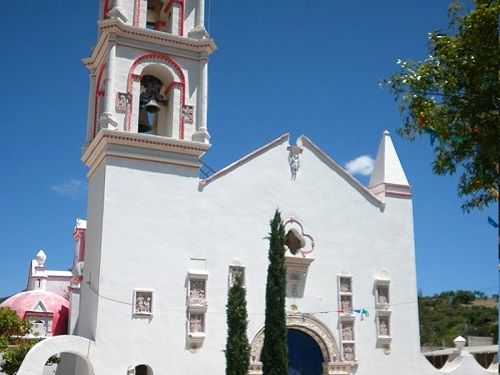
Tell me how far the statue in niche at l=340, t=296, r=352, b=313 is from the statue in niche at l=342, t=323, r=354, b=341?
42cm

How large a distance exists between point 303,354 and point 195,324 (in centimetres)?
340

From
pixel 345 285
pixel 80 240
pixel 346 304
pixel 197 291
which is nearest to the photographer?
pixel 197 291

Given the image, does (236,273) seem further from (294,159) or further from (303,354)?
(294,159)

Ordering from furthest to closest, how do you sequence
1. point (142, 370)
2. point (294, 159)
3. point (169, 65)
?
point (294, 159), point (169, 65), point (142, 370)

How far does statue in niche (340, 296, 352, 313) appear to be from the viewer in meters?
19.5

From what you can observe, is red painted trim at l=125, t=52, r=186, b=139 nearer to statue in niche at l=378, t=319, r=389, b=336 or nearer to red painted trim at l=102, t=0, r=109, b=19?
red painted trim at l=102, t=0, r=109, b=19

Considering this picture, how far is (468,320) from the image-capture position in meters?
49.4

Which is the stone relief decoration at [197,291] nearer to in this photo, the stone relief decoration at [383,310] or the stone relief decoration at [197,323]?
the stone relief decoration at [197,323]

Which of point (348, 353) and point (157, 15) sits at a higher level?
point (157, 15)

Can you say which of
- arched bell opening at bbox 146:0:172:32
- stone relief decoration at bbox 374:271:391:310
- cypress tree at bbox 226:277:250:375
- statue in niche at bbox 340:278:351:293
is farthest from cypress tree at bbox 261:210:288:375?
arched bell opening at bbox 146:0:172:32

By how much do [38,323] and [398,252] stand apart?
565 inches

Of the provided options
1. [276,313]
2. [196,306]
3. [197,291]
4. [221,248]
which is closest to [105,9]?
[221,248]

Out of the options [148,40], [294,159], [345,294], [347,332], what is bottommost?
[347,332]

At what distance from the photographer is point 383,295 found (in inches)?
798
